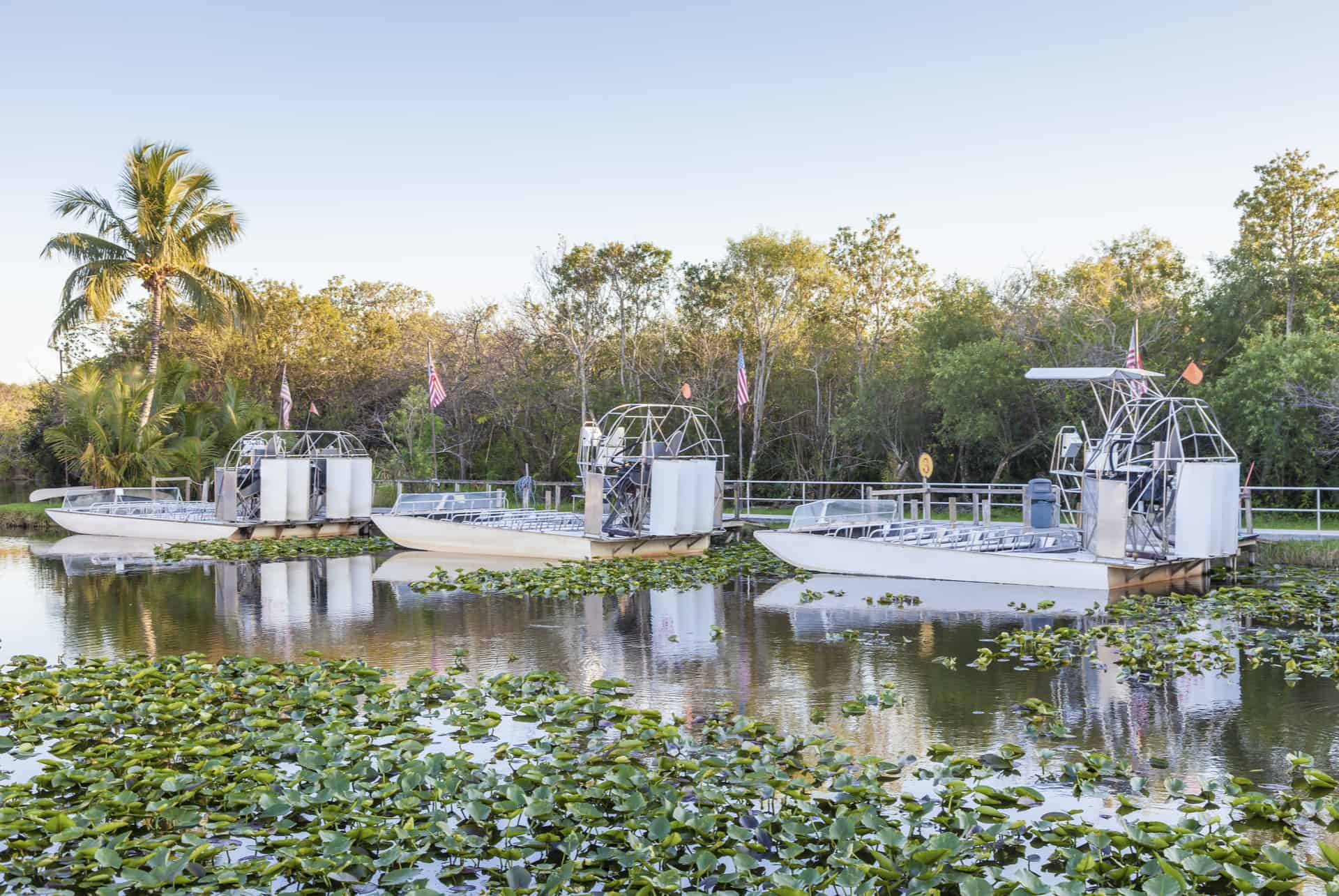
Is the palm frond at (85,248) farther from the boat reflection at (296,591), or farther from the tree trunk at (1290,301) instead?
the tree trunk at (1290,301)

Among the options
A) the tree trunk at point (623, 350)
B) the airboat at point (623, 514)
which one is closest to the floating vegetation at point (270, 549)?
the airboat at point (623, 514)

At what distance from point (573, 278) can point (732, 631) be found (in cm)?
2394

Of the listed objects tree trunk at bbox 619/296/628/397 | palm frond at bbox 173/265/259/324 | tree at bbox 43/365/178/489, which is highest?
palm frond at bbox 173/265/259/324

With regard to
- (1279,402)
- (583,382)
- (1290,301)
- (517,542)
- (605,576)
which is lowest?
(605,576)

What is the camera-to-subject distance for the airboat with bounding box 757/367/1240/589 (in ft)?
54.9

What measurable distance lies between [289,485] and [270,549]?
2926mm

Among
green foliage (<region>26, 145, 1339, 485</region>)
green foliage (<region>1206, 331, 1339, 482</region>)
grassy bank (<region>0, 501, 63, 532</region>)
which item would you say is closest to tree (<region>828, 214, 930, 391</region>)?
green foliage (<region>26, 145, 1339, 485</region>)

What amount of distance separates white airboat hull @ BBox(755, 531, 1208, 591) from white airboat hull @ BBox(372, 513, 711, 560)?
3.06 metres

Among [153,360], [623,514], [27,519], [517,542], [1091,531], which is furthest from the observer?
[153,360]

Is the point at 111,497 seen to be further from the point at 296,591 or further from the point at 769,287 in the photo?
the point at 769,287

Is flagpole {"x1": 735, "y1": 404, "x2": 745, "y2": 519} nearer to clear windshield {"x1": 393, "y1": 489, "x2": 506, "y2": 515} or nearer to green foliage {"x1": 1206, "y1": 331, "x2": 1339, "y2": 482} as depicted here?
clear windshield {"x1": 393, "y1": 489, "x2": 506, "y2": 515}

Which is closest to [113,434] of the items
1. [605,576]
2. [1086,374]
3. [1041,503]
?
[605,576]

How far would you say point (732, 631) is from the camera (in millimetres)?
13859

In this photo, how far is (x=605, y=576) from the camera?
18781 millimetres
